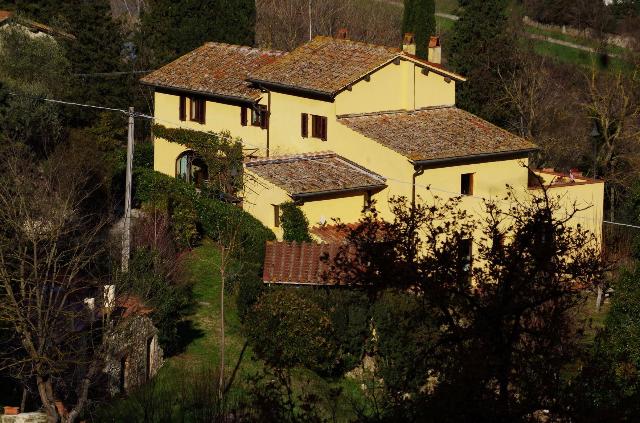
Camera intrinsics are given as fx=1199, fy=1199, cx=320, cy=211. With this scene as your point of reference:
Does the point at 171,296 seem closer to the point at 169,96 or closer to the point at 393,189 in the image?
the point at 393,189

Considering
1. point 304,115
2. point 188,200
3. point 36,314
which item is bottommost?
point 36,314

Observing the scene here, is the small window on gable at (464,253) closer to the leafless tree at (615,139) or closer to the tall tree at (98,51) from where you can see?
the leafless tree at (615,139)

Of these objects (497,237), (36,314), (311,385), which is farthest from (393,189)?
(497,237)

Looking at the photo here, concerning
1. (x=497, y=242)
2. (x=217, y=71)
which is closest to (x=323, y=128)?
(x=217, y=71)

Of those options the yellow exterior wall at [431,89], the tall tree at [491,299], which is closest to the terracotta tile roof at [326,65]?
the yellow exterior wall at [431,89]

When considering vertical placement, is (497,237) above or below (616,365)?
above

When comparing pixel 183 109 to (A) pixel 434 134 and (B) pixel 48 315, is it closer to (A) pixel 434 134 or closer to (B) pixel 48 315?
(A) pixel 434 134
